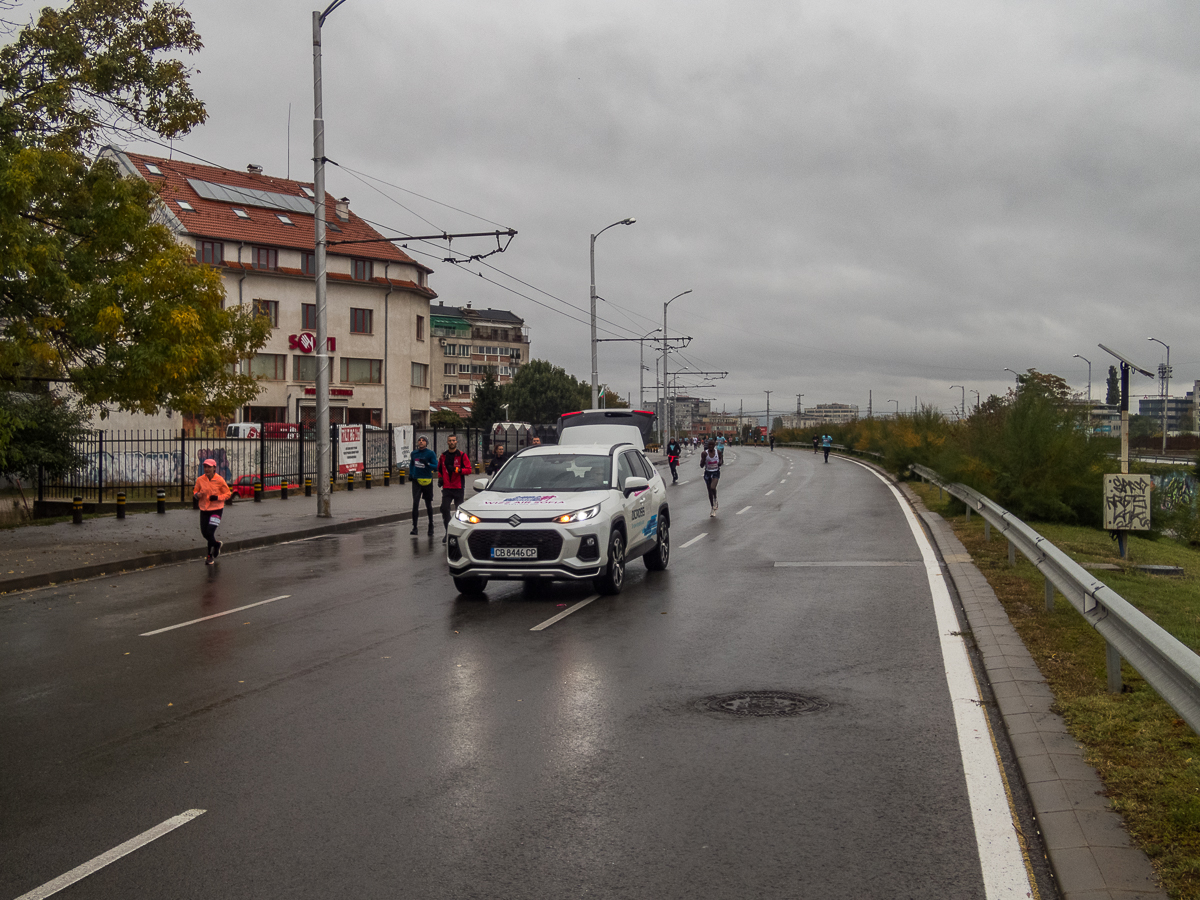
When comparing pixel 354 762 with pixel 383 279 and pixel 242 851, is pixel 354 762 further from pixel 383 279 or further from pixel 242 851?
pixel 383 279

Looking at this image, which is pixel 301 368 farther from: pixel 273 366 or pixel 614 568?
pixel 614 568

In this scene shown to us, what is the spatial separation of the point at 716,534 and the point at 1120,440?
7.70m

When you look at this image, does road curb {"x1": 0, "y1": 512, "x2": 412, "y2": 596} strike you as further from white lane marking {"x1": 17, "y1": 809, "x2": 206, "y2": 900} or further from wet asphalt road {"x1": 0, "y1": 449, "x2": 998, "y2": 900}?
white lane marking {"x1": 17, "y1": 809, "x2": 206, "y2": 900}

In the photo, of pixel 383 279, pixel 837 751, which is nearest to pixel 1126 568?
pixel 837 751

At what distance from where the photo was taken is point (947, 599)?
35.4ft

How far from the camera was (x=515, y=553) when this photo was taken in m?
10.8

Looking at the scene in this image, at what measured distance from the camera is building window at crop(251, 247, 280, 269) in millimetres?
54062

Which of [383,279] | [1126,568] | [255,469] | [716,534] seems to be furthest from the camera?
[383,279]

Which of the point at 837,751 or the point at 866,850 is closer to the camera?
the point at 866,850

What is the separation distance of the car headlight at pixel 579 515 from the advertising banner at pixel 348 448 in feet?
76.9

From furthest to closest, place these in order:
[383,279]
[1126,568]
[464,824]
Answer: [383,279]
[1126,568]
[464,824]

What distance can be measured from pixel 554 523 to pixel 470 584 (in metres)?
1.36

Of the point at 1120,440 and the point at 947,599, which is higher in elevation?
the point at 1120,440

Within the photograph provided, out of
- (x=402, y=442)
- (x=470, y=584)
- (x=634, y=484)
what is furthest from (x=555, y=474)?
(x=402, y=442)
